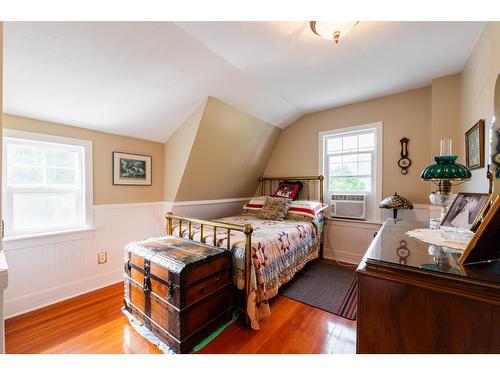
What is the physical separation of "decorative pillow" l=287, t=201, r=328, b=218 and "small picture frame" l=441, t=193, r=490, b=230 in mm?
1810

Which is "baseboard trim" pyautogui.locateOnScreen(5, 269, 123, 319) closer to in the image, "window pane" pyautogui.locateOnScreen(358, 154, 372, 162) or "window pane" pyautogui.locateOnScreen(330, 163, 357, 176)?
"window pane" pyautogui.locateOnScreen(330, 163, 357, 176)

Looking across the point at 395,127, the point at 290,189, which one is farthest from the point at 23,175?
the point at 395,127

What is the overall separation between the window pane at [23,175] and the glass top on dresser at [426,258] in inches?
115

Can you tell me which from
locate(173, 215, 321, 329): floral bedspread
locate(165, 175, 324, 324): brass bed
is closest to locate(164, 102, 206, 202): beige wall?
locate(165, 175, 324, 324): brass bed

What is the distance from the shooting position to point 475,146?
1777mm

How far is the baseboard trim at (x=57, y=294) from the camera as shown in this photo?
6.42 ft

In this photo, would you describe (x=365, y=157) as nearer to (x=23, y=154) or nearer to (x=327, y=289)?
(x=327, y=289)

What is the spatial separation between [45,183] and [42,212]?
30 centimetres

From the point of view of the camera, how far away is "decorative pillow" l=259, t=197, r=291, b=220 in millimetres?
3152

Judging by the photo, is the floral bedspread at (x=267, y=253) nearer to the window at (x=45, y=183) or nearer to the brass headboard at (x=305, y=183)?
the brass headboard at (x=305, y=183)

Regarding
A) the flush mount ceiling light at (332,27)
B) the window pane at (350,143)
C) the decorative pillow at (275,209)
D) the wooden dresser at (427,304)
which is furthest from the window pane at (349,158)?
the wooden dresser at (427,304)

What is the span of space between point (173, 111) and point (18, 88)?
1.27 m

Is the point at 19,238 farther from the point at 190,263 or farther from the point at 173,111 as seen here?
the point at 173,111
